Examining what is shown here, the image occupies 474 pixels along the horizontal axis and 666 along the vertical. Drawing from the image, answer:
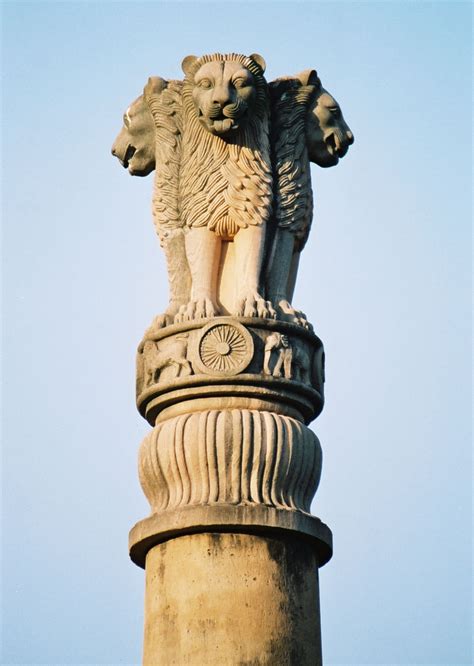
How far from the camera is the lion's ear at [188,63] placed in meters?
12.7

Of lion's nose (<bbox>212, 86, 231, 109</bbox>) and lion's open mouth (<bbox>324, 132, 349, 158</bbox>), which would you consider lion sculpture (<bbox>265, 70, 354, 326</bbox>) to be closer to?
lion's open mouth (<bbox>324, 132, 349, 158</bbox>)

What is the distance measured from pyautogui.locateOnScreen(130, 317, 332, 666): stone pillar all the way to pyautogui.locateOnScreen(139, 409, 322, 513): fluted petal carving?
0.01 m

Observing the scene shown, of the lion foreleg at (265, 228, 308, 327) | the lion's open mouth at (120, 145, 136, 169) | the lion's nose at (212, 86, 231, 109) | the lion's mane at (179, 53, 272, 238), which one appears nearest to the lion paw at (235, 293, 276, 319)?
the lion foreleg at (265, 228, 308, 327)

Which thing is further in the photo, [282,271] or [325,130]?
[325,130]

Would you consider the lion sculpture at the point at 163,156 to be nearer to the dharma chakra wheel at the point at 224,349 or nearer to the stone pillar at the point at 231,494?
the dharma chakra wheel at the point at 224,349

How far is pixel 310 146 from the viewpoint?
508 inches

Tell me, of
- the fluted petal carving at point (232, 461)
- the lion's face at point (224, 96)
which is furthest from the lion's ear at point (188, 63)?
the fluted petal carving at point (232, 461)

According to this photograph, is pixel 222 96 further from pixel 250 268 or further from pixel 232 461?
pixel 232 461

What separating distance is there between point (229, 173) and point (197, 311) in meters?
1.35

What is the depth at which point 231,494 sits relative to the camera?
1098 centimetres

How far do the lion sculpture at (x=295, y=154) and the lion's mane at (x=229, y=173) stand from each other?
19 centimetres

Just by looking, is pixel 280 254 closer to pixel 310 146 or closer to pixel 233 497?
pixel 310 146

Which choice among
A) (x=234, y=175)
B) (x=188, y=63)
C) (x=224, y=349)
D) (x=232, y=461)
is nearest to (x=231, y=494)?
(x=232, y=461)

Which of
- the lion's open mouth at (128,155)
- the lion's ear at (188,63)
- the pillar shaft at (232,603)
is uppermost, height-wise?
the lion's ear at (188,63)
